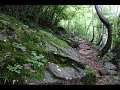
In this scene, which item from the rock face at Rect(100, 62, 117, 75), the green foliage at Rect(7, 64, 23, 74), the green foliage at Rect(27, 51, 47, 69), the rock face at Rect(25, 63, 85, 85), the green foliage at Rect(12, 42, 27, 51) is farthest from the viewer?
the rock face at Rect(100, 62, 117, 75)

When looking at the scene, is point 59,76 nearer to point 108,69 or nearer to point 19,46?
point 19,46

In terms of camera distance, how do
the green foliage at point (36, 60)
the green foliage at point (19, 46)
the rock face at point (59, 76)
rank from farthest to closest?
the green foliage at point (19, 46)
the green foliage at point (36, 60)
the rock face at point (59, 76)

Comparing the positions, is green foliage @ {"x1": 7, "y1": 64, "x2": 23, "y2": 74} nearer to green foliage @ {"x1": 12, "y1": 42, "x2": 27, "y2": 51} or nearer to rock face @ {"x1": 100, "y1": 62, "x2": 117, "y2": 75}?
green foliage @ {"x1": 12, "y1": 42, "x2": 27, "y2": 51}

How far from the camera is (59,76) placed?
6223 millimetres

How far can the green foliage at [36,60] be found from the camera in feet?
19.5

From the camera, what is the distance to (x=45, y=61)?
6484 millimetres

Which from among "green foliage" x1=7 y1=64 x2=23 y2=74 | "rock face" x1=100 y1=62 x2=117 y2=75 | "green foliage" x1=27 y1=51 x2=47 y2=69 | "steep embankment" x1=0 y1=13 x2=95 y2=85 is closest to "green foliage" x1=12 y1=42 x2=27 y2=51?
"steep embankment" x1=0 y1=13 x2=95 y2=85

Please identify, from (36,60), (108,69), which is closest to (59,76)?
(36,60)

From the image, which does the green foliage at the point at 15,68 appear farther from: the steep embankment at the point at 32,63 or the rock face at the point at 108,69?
the rock face at the point at 108,69

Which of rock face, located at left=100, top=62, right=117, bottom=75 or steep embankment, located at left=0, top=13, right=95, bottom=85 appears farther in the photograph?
rock face, located at left=100, top=62, right=117, bottom=75

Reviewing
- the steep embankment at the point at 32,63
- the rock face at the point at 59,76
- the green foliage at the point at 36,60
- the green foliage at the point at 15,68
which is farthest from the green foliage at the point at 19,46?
the green foliage at the point at 15,68

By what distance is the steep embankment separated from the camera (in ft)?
17.1
